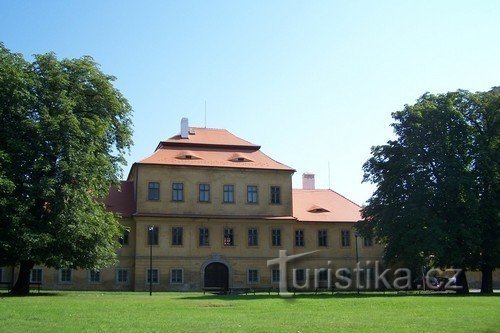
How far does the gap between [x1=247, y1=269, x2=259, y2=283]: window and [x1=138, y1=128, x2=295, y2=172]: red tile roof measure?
8.60m

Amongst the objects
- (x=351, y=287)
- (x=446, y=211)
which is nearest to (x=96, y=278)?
(x=351, y=287)

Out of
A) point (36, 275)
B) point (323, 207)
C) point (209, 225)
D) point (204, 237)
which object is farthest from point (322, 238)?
point (36, 275)

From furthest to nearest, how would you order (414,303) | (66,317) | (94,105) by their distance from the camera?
1. (94,105)
2. (414,303)
3. (66,317)

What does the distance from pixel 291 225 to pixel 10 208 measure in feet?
81.6

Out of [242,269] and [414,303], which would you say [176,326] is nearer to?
[414,303]

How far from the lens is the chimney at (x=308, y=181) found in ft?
202

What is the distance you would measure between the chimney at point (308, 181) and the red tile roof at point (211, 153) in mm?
8977

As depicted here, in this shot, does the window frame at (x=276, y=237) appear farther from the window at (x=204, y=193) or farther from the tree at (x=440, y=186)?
the tree at (x=440, y=186)

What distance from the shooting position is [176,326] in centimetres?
1695

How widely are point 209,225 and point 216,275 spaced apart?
13.4 ft

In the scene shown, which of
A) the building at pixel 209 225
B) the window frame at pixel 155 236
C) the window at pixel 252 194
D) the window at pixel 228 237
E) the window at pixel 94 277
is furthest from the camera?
the window at pixel 252 194

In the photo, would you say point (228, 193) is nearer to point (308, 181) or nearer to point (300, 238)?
point (300, 238)

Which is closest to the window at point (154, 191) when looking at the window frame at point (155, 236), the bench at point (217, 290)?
the window frame at point (155, 236)

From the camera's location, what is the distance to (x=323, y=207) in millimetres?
56000
